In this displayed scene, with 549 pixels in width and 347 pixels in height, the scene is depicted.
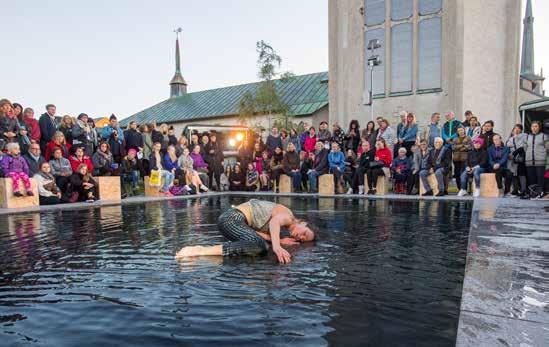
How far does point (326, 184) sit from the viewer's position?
15109mm

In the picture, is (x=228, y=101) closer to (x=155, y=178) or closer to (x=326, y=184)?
(x=155, y=178)

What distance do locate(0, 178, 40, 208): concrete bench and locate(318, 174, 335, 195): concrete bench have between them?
8.65m

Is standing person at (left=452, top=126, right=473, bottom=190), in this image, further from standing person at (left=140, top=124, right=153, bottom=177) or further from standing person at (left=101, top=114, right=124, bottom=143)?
standing person at (left=101, top=114, right=124, bottom=143)

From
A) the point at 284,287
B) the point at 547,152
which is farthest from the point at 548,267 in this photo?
the point at 547,152

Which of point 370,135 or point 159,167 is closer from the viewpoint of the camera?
point 370,135

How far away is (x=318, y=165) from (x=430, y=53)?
953 centimetres

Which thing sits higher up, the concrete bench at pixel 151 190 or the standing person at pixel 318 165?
the standing person at pixel 318 165

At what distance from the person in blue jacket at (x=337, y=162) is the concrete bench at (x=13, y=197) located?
29.6ft

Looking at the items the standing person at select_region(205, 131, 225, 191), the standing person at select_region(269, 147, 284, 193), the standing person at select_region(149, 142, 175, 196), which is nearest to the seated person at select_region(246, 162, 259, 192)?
the standing person at select_region(269, 147, 284, 193)

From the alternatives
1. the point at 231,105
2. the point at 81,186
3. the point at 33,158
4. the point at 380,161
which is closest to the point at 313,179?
the point at 380,161

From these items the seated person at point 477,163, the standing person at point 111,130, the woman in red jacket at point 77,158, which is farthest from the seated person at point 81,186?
the seated person at point 477,163

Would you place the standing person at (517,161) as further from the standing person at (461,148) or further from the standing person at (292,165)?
the standing person at (292,165)

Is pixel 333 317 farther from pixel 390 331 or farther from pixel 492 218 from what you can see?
pixel 492 218

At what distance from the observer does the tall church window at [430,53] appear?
20.6 m
